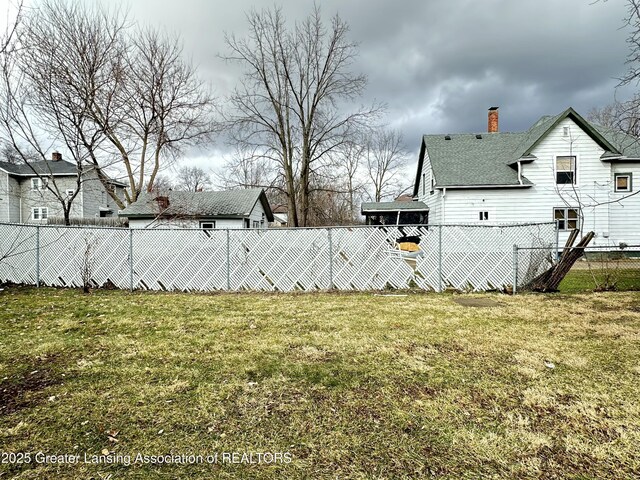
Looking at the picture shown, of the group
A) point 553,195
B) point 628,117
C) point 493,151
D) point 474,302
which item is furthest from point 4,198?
point 553,195

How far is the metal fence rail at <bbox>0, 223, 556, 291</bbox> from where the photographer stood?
846 cm

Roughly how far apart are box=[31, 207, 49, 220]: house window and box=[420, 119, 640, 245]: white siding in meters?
33.8

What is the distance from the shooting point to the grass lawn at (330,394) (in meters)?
2.25

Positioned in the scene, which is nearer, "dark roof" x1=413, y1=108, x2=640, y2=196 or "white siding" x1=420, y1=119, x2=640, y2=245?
"dark roof" x1=413, y1=108, x2=640, y2=196

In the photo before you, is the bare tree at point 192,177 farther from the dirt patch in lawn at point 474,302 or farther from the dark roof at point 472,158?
the dirt patch in lawn at point 474,302

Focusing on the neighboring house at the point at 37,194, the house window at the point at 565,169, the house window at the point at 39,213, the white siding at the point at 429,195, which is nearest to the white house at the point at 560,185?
the house window at the point at 565,169

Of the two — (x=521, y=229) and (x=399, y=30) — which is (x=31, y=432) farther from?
(x=399, y=30)

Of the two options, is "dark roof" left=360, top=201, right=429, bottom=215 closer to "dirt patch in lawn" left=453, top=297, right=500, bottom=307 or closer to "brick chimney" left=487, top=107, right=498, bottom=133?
"brick chimney" left=487, top=107, right=498, bottom=133

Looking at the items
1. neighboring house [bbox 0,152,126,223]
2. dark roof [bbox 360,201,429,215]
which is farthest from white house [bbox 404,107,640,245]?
neighboring house [bbox 0,152,126,223]

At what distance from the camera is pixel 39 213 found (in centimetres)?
3012

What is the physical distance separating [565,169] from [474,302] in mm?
12969

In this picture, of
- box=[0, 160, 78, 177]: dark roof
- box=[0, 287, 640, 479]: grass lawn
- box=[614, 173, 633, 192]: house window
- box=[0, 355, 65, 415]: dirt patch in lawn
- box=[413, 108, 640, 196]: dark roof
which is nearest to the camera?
box=[0, 287, 640, 479]: grass lawn

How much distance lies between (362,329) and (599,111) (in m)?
31.6

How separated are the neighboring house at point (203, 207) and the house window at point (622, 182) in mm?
19117
